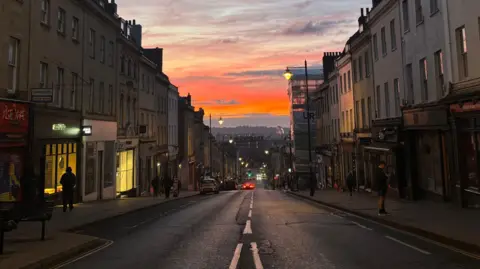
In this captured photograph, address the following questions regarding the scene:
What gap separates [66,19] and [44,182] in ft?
30.2

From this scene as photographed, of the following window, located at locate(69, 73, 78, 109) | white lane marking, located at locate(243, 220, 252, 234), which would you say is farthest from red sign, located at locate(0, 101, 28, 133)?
white lane marking, located at locate(243, 220, 252, 234)

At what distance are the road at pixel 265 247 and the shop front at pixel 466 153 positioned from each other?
5139mm

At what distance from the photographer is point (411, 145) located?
23125 mm

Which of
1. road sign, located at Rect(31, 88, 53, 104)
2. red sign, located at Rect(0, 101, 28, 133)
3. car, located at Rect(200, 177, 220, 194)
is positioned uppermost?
road sign, located at Rect(31, 88, 53, 104)

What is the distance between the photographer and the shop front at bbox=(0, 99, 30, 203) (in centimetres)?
1736

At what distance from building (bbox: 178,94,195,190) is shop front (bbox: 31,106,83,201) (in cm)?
3552

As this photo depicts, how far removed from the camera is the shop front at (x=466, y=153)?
16984 mm

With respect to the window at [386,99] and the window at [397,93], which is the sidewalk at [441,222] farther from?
the window at [386,99]

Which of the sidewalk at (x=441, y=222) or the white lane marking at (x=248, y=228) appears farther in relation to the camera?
the white lane marking at (x=248, y=228)

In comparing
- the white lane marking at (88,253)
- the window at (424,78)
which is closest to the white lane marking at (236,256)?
the white lane marking at (88,253)

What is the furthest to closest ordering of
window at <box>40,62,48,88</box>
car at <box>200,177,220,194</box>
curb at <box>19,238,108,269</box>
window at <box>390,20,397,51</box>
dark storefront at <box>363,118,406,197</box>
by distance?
car at <box>200,177,220,194</box> < window at <box>390,20,397,51</box> < dark storefront at <box>363,118,406,197</box> < window at <box>40,62,48,88</box> < curb at <box>19,238,108,269</box>

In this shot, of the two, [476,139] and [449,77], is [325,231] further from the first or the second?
[449,77]

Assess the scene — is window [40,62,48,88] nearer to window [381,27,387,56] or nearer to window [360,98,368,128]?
window [381,27,387,56]

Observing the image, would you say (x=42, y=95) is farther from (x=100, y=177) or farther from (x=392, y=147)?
(x=392, y=147)
